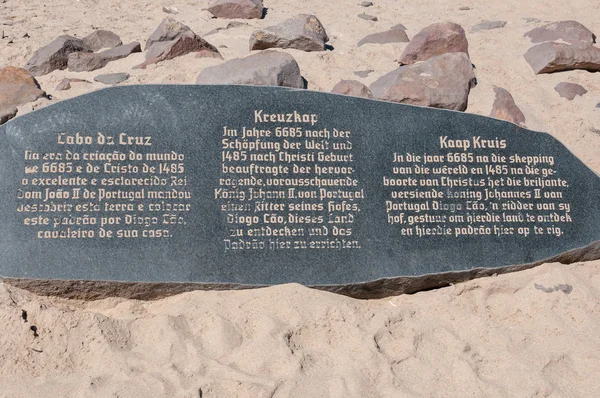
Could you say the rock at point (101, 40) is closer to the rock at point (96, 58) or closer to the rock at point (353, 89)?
the rock at point (96, 58)

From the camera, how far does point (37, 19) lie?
583cm

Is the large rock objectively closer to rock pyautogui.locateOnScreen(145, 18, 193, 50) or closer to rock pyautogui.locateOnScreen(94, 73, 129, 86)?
rock pyautogui.locateOnScreen(145, 18, 193, 50)

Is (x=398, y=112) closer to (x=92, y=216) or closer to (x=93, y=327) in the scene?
(x=92, y=216)

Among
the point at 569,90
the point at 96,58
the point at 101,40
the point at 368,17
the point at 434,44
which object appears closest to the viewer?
the point at 569,90

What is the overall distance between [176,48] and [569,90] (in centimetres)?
304

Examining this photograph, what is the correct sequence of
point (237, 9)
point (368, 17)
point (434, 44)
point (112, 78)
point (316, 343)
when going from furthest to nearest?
point (368, 17) < point (237, 9) < point (434, 44) < point (112, 78) < point (316, 343)

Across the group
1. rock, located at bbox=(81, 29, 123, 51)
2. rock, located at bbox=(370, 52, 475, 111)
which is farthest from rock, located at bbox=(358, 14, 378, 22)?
rock, located at bbox=(81, 29, 123, 51)

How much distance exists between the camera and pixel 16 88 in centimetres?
445

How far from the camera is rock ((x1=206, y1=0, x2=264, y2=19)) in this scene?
583cm

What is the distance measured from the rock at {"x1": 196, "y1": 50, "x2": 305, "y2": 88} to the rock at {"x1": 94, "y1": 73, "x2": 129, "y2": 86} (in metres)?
0.62

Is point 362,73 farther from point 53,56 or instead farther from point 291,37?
point 53,56

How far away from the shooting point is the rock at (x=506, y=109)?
14.9ft

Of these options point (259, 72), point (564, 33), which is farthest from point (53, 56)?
point (564, 33)

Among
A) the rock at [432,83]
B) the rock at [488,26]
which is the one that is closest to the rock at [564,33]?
the rock at [488,26]
